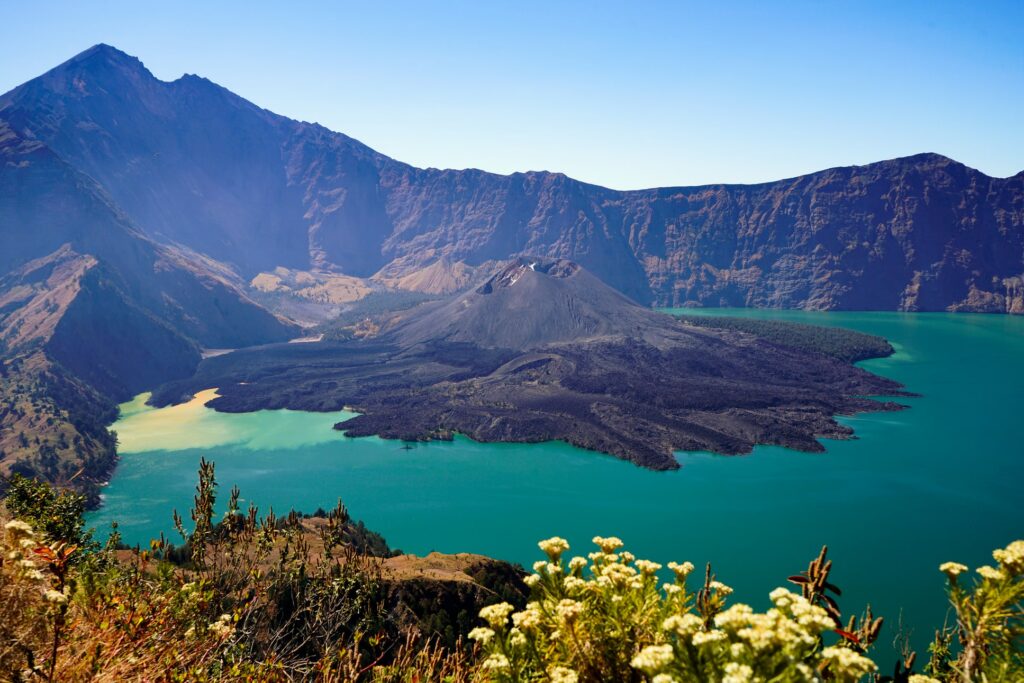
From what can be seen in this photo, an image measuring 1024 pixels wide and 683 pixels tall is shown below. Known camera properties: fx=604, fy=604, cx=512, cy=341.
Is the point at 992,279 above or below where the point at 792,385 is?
above

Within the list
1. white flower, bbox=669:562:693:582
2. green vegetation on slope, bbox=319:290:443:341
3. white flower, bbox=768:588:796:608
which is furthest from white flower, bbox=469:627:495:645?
green vegetation on slope, bbox=319:290:443:341

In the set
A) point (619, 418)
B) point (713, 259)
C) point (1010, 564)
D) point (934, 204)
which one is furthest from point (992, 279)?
point (1010, 564)

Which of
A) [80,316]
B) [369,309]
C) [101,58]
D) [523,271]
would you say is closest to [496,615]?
[80,316]

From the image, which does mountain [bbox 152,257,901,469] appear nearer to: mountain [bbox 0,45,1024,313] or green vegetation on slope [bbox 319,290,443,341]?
green vegetation on slope [bbox 319,290,443,341]

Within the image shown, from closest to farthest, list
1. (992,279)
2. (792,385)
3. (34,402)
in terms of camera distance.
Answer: (34,402) < (792,385) < (992,279)

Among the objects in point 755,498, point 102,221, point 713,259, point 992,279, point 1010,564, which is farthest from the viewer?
point 713,259

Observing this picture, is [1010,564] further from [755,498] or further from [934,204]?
[934,204]
